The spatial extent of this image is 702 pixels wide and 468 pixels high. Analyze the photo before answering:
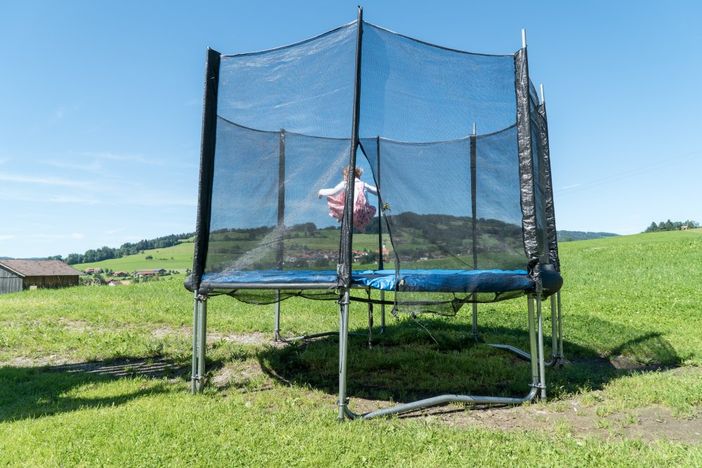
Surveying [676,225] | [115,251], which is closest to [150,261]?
[115,251]

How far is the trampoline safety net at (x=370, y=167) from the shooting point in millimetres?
3514

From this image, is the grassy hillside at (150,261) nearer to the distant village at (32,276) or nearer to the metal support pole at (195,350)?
the distant village at (32,276)

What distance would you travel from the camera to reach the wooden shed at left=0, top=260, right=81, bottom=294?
26.0 meters

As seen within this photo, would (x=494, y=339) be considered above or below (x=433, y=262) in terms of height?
below

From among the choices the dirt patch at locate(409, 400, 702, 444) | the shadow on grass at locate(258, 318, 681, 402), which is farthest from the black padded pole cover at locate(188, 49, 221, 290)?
the dirt patch at locate(409, 400, 702, 444)

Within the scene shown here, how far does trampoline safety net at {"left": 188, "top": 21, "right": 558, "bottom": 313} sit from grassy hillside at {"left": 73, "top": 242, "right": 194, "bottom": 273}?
35883 mm

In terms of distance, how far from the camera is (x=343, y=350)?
309 centimetres

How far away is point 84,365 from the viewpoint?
180 inches

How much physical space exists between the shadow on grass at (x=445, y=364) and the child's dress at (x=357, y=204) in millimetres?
1125

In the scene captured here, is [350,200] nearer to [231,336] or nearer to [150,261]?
[231,336]

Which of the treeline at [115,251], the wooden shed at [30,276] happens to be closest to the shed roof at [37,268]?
the wooden shed at [30,276]

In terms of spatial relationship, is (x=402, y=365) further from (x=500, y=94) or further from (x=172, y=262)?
(x=172, y=262)

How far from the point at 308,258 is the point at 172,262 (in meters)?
40.4

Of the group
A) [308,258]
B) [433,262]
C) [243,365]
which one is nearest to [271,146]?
[308,258]
